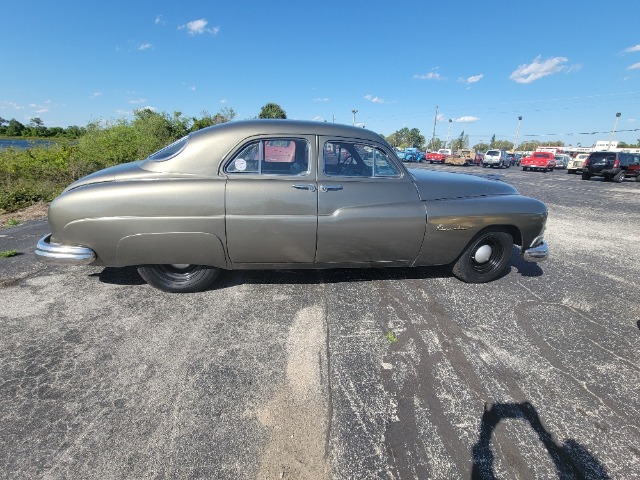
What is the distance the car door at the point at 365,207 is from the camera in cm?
291

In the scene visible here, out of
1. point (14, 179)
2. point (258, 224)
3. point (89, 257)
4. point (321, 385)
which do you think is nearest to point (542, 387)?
point (321, 385)

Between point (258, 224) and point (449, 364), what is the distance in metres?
1.89

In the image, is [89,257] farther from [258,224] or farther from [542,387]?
[542,387]

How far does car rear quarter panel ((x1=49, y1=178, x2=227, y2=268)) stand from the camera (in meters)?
2.61

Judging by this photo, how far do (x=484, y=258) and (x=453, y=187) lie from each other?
36.0 inches

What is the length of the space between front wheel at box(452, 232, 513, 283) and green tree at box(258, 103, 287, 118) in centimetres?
5375

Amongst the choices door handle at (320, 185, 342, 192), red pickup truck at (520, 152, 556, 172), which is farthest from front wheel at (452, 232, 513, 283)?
red pickup truck at (520, 152, 556, 172)

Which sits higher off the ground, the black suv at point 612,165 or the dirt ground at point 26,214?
the black suv at point 612,165

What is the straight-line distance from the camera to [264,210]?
9.11 feet

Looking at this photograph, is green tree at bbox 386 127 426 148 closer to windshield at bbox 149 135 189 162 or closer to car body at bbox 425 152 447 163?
car body at bbox 425 152 447 163

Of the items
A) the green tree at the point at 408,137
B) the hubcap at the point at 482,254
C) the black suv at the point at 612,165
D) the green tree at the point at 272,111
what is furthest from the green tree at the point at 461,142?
the hubcap at the point at 482,254

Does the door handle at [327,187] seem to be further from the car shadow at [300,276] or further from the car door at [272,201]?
the car shadow at [300,276]

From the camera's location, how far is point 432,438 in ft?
5.59

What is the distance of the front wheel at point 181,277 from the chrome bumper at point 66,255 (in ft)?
1.66
